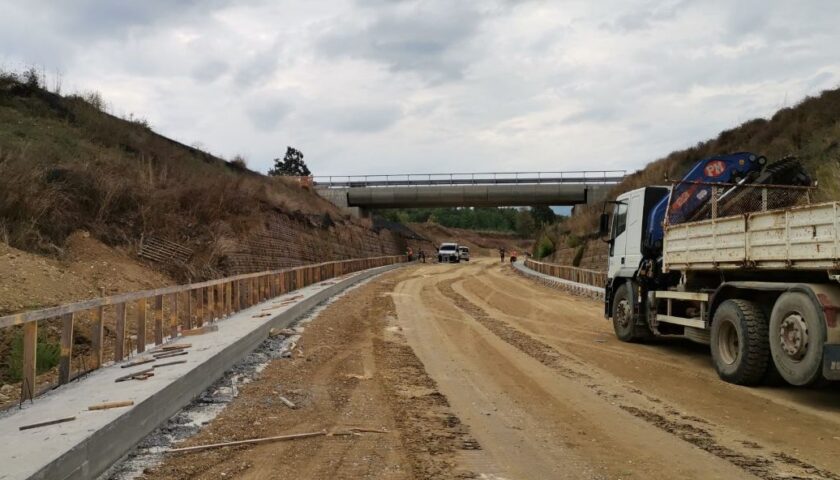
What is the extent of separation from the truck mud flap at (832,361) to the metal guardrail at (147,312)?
806 cm

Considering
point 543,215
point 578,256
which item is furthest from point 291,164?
point 578,256

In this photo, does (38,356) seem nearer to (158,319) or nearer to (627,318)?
(158,319)

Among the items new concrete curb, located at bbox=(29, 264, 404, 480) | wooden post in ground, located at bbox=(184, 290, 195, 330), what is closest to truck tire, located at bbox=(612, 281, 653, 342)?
new concrete curb, located at bbox=(29, 264, 404, 480)

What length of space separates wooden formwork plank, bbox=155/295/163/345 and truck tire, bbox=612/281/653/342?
27.6ft

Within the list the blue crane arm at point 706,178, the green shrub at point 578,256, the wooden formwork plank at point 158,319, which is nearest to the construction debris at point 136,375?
the wooden formwork plank at point 158,319

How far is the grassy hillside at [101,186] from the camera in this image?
16.9 m

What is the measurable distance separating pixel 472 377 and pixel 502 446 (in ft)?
10.7

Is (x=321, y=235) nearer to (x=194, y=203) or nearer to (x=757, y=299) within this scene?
(x=194, y=203)

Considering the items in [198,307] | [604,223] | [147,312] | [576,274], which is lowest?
[147,312]

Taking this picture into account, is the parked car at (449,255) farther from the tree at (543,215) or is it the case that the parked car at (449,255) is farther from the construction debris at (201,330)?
the construction debris at (201,330)

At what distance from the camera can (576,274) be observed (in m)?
27.5

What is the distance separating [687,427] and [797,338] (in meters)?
1.96

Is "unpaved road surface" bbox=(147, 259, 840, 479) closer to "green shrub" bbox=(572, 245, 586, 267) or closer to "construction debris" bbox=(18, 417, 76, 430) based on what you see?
"construction debris" bbox=(18, 417, 76, 430)

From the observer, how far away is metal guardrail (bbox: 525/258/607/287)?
77.8 feet
